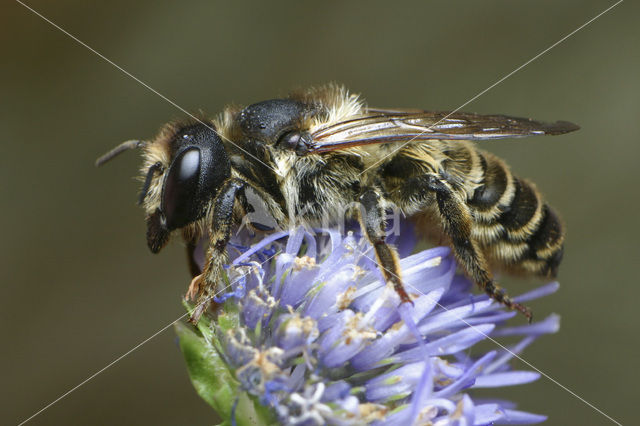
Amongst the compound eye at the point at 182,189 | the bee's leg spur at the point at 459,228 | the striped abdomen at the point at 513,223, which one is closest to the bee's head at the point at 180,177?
the compound eye at the point at 182,189

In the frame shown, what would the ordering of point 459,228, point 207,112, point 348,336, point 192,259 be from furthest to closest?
point 207,112
point 192,259
point 459,228
point 348,336

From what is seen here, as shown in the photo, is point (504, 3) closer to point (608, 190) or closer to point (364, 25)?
point (364, 25)

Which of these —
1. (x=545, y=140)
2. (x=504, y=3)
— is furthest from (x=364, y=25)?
(x=545, y=140)

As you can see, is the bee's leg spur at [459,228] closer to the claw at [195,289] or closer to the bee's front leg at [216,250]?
the bee's front leg at [216,250]

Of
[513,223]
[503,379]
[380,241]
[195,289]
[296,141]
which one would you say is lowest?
[503,379]

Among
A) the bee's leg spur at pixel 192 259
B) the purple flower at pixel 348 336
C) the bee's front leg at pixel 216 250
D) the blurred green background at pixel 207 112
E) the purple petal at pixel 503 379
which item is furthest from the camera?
the blurred green background at pixel 207 112

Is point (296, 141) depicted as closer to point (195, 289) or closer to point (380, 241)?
point (380, 241)

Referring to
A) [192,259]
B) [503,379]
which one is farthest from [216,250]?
[503,379]

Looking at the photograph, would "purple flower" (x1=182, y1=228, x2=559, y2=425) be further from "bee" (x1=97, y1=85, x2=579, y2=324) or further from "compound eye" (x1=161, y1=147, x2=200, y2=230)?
"compound eye" (x1=161, y1=147, x2=200, y2=230)
